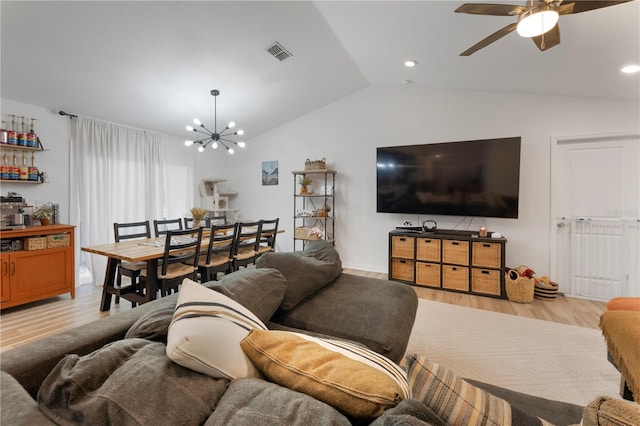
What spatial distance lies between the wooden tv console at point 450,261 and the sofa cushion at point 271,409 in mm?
3595

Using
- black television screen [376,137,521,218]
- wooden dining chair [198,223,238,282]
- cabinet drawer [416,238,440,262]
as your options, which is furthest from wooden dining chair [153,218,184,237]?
cabinet drawer [416,238,440,262]

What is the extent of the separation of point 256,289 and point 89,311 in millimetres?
2853

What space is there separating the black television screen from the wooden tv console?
391 millimetres

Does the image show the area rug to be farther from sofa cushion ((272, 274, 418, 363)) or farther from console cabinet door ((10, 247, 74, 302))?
console cabinet door ((10, 247, 74, 302))

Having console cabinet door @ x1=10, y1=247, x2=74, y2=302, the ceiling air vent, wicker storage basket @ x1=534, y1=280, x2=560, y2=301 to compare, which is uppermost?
the ceiling air vent

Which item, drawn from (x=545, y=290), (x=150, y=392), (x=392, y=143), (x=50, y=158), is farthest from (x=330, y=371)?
(x=50, y=158)

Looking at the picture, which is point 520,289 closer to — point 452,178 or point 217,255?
point 452,178

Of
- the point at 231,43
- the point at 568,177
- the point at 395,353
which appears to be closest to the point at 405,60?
the point at 231,43

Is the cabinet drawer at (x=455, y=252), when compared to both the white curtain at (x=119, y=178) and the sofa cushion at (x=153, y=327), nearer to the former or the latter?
the sofa cushion at (x=153, y=327)

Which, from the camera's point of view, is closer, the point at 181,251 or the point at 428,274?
the point at 181,251

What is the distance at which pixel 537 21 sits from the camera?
166 centimetres

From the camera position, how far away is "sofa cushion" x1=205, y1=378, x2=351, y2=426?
673 millimetres

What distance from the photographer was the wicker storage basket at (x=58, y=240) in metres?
3.33

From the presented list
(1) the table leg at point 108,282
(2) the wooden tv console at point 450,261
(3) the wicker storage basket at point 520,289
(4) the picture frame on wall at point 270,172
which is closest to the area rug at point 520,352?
(3) the wicker storage basket at point 520,289
